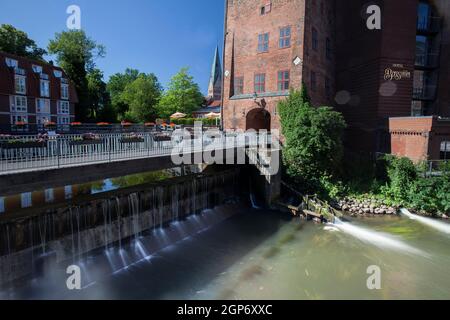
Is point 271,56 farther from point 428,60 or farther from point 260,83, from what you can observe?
point 428,60

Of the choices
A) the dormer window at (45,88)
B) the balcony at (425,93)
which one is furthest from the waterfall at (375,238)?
the dormer window at (45,88)

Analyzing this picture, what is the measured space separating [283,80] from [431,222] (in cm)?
1478

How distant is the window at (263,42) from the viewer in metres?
26.6

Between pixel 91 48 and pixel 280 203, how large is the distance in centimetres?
5066

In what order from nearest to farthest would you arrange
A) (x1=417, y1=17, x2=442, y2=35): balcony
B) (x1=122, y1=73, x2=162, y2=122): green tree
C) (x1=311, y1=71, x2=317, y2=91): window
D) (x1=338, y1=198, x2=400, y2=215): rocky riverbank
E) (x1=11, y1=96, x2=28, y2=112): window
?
1. (x1=338, y1=198, x2=400, y2=215): rocky riverbank
2. (x1=311, y1=71, x2=317, y2=91): window
3. (x1=417, y1=17, x2=442, y2=35): balcony
4. (x1=11, y1=96, x2=28, y2=112): window
5. (x1=122, y1=73, x2=162, y2=122): green tree

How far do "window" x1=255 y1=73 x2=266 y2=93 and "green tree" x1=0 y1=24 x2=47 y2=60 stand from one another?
123ft

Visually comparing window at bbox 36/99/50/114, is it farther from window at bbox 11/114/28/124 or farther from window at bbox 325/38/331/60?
window at bbox 325/38/331/60

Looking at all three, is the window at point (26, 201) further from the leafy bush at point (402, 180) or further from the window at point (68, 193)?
the leafy bush at point (402, 180)

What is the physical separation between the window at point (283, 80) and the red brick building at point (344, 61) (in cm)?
8

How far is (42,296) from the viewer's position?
9.21 metres

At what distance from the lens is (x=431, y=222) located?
17.4 meters

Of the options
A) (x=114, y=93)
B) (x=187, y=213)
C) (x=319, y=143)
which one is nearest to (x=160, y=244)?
(x=187, y=213)

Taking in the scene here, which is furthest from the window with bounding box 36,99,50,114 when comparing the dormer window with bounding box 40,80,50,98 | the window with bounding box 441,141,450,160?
the window with bounding box 441,141,450,160

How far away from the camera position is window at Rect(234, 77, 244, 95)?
93.2 feet
